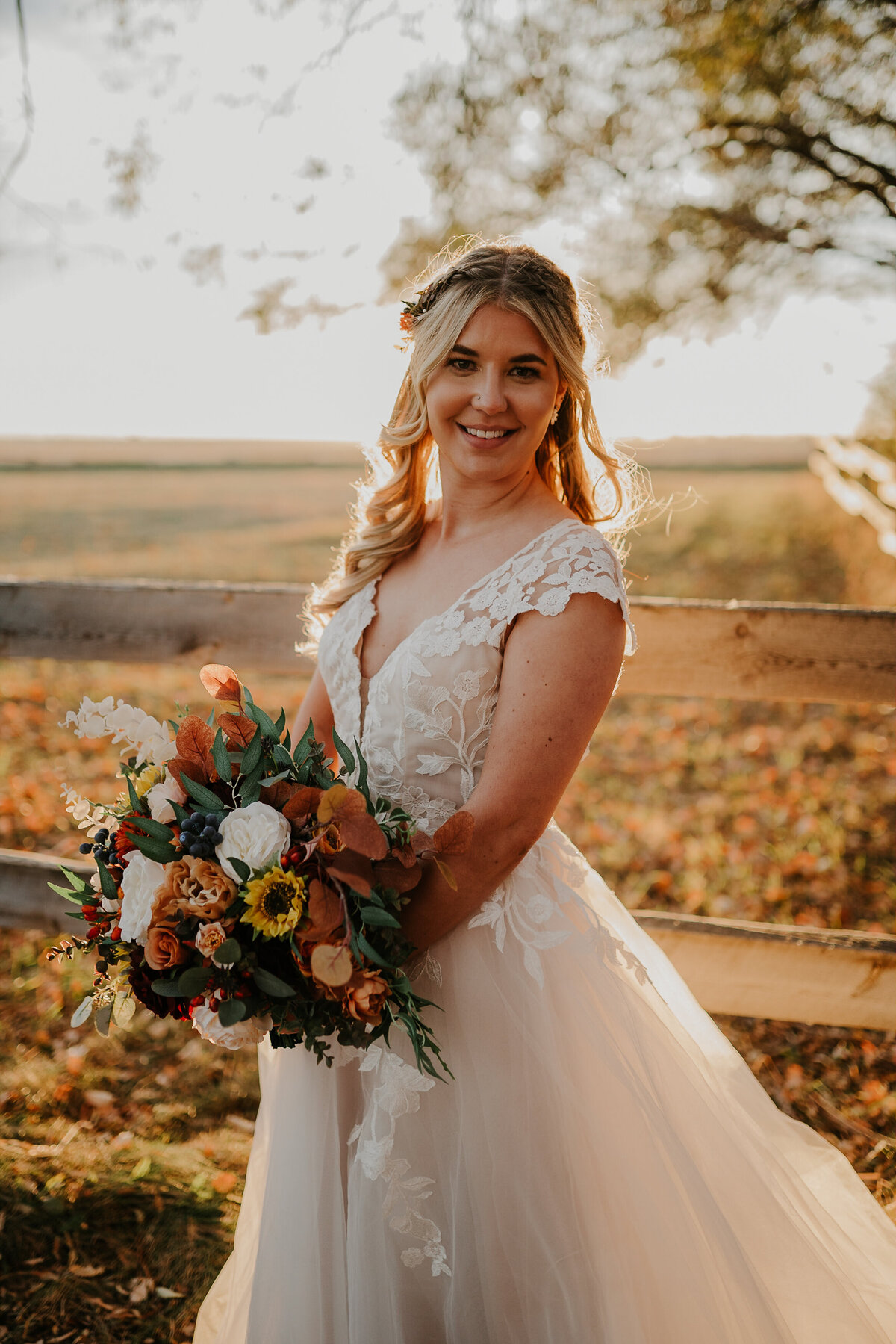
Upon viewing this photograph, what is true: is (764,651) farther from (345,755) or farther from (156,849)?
(156,849)

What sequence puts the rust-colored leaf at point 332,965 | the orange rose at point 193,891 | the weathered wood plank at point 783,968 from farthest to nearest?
the weathered wood plank at point 783,968 → the orange rose at point 193,891 → the rust-colored leaf at point 332,965

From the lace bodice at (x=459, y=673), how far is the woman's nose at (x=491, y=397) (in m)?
0.32

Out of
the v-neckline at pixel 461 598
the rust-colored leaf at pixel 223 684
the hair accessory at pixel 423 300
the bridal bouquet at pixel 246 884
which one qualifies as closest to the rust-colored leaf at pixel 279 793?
the bridal bouquet at pixel 246 884

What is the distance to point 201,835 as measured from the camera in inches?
62.8

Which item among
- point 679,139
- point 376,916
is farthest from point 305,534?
point 376,916

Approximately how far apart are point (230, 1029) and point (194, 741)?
0.55 meters

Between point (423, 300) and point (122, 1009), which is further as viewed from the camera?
point (423, 300)

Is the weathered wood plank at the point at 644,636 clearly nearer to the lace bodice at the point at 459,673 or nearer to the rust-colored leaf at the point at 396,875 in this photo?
the lace bodice at the point at 459,673

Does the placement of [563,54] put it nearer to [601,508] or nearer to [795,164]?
[795,164]

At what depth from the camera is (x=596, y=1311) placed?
1.86m

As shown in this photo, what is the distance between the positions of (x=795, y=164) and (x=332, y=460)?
90.7 feet

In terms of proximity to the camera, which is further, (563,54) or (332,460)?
(332,460)

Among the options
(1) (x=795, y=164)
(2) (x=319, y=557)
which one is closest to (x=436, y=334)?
(1) (x=795, y=164)

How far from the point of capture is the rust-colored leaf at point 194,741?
170 cm
